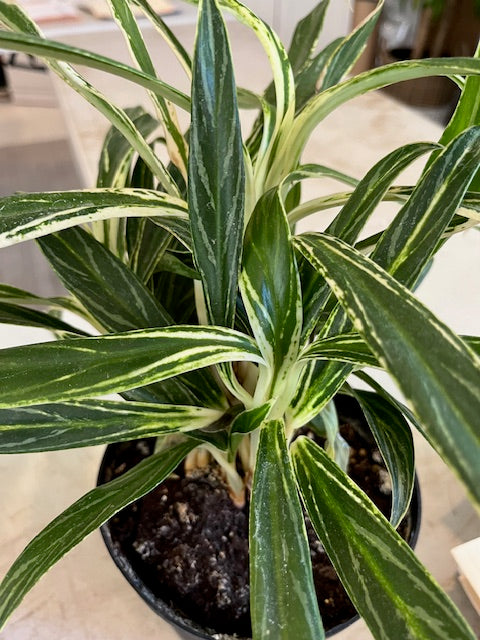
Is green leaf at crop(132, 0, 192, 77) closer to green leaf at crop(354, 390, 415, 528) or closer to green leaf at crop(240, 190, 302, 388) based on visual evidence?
green leaf at crop(240, 190, 302, 388)

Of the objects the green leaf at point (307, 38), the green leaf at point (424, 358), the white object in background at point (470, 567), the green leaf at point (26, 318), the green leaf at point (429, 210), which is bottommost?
the white object in background at point (470, 567)

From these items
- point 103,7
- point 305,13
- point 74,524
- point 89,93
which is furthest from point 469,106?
point 305,13

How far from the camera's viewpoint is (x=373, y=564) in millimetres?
270

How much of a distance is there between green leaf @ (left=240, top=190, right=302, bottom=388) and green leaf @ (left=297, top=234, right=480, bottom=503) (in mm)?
69

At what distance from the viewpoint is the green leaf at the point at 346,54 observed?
0.42 metres

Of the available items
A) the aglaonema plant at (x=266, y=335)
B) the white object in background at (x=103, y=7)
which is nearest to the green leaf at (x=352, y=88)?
the aglaonema plant at (x=266, y=335)

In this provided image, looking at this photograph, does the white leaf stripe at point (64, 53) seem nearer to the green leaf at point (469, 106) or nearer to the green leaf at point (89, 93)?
the green leaf at point (89, 93)

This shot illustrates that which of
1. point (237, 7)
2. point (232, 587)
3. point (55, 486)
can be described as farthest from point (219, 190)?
point (55, 486)

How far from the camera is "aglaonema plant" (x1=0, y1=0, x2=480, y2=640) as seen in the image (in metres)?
0.23

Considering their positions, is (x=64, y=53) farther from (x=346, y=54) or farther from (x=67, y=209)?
(x=346, y=54)

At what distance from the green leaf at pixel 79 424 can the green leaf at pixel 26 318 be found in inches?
3.9

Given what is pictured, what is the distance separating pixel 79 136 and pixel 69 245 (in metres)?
0.81

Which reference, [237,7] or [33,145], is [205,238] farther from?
[33,145]

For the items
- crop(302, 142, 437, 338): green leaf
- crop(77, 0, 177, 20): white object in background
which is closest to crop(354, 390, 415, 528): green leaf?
crop(302, 142, 437, 338): green leaf
